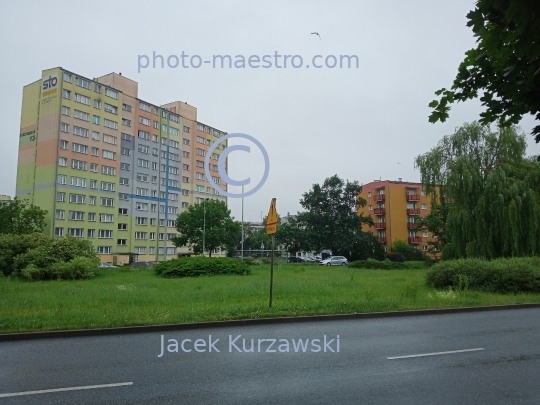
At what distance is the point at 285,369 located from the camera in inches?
254

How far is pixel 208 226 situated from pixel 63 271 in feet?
110

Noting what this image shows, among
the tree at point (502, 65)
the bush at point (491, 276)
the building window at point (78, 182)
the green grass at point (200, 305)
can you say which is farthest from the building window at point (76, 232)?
the tree at point (502, 65)

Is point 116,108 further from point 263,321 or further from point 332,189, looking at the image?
point 263,321

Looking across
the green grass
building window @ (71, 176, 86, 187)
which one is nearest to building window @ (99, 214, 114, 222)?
building window @ (71, 176, 86, 187)

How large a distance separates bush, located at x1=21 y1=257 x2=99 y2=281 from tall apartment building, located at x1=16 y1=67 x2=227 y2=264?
85.6 feet

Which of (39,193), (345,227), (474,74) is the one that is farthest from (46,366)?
(345,227)

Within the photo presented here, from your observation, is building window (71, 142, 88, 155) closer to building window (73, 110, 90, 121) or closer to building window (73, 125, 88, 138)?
building window (73, 125, 88, 138)

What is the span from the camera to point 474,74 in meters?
4.03

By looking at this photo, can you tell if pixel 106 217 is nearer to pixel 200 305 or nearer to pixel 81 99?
pixel 81 99

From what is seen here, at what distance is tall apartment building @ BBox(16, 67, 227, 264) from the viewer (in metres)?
55.1

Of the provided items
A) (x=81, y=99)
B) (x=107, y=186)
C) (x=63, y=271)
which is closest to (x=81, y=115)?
(x=81, y=99)

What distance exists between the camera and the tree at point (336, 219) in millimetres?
69500

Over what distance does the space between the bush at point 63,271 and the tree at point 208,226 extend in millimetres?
30619

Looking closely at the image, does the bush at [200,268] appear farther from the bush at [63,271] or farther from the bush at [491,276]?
the bush at [491,276]
